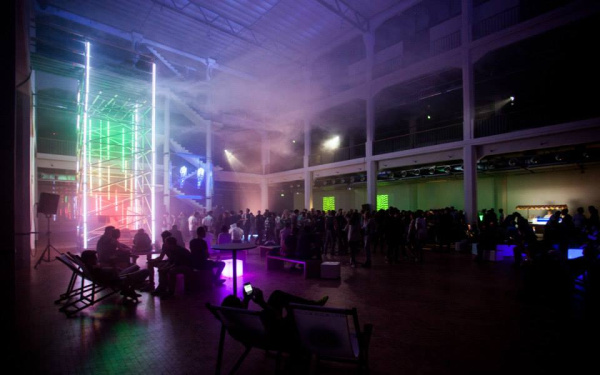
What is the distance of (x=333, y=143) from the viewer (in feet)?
70.0

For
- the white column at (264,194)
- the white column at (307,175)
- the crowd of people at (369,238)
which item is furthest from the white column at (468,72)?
the white column at (264,194)

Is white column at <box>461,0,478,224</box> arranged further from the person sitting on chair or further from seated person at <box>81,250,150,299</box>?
seated person at <box>81,250,150,299</box>

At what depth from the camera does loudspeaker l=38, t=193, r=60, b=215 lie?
858cm

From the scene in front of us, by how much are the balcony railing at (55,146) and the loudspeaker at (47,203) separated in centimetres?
773

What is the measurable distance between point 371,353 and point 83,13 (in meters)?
18.5

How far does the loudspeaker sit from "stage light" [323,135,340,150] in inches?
614

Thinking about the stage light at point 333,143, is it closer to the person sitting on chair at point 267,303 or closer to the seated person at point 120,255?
the seated person at point 120,255

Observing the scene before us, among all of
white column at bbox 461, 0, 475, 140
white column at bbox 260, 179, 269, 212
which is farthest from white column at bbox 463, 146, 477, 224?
white column at bbox 260, 179, 269, 212

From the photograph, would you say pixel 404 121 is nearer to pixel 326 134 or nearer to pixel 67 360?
pixel 326 134

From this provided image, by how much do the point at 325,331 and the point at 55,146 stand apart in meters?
17.8

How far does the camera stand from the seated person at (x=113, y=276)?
4664 mm

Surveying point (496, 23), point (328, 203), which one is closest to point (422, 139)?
point (496, 23)

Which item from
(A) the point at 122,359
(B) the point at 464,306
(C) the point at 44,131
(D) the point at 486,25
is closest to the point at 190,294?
(A) the point at 122,359

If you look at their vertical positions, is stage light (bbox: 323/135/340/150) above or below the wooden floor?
above
